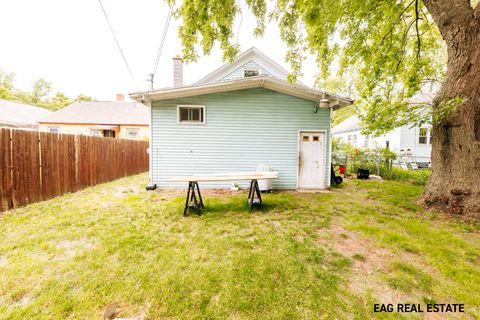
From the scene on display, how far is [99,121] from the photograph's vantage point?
58.4ft

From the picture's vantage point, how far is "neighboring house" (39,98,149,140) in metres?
→ 17.3

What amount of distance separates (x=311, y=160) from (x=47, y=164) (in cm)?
800

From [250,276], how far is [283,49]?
6.20m

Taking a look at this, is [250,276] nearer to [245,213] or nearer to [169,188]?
[245,213]

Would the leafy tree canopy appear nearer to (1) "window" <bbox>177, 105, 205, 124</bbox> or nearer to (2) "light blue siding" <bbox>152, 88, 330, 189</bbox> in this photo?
(2) "light blue siding" <bbox>152, 88, 330, 189</bbox>

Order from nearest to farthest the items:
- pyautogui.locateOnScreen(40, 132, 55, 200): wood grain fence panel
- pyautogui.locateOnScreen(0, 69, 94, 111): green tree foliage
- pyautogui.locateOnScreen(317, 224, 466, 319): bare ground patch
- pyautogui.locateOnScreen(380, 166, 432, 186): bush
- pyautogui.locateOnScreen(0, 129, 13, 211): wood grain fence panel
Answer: pyautogui.locateOnScreen(317, 224, 466, 319): bare ground patch, pyautogui.locateOnScreen(0, 129, 13, 211): wood grain fence panel, pyautogui.locateOnScreen(40, 132, 55, 200): wood grain fence panel, pyautogui.locateOnScreen(380, 166, 432, 186): bush, pyautogui.locateOnScreen(0, 69, 94, 111): green tree foliage

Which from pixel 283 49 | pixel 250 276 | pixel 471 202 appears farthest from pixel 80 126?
pixel 471 202

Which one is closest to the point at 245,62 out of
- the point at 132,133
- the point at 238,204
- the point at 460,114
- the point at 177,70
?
the point at 177,70

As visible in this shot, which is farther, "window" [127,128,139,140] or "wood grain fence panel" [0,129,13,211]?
"window" [127,128,139,140]

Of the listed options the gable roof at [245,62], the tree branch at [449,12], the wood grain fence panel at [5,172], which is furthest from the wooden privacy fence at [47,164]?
the tree branch at [449,12]

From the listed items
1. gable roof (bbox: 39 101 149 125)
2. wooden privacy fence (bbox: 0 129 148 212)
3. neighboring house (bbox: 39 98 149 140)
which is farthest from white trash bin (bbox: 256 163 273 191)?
gable roof (bbox: 39 101 149 125)

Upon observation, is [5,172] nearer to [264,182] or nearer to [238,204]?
[238,204]

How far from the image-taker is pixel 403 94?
6.15 metres

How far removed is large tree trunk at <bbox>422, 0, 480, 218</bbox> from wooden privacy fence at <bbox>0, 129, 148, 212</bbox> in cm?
955
